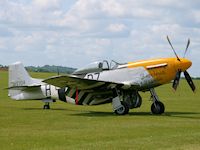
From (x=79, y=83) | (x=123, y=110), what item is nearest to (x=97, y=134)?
(x=123, y=110)

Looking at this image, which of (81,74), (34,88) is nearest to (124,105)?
(81,74)

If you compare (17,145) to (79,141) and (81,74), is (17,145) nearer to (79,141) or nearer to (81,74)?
(79,141)

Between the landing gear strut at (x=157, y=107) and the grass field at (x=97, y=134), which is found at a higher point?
the landing gear strut at (x=157, y=107)

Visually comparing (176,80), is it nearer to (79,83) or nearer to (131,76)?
(131,76)

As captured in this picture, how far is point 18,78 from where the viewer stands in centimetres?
2297

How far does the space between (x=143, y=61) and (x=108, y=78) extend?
1.58 meters

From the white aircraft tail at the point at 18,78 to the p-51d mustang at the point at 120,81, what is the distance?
2.49m

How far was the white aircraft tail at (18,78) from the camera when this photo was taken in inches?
898

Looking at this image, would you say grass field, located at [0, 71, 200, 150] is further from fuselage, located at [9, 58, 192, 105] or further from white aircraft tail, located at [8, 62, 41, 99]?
white aircraft tail, located at [8, 62, 41, 99]

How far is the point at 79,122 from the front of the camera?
1501 cm

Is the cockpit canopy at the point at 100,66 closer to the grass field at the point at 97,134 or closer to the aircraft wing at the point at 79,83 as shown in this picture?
the aircraft wing at the point at 79,83

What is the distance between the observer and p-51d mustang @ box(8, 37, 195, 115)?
18.0 meters

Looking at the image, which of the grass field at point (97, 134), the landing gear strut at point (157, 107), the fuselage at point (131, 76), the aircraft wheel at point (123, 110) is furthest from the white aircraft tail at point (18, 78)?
the grass field at point (97, 134)

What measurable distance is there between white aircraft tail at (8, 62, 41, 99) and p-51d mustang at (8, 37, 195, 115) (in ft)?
8.18
